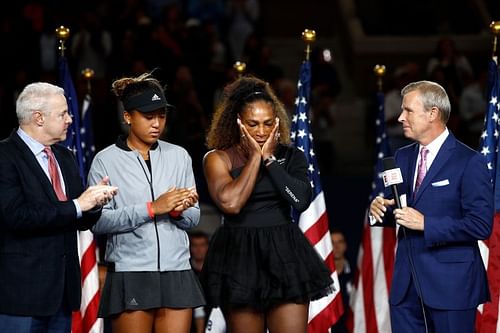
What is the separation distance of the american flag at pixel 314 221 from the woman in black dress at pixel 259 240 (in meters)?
1.63

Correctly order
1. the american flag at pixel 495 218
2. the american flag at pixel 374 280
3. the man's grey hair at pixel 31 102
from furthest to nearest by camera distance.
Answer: the american flag at pixel 374 280
the american flag at pixel 495 218
the man's grey hair at pixel 31 102

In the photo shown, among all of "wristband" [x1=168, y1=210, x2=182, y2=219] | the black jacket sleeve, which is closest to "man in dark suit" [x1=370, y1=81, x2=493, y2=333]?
the black jacket sleeve

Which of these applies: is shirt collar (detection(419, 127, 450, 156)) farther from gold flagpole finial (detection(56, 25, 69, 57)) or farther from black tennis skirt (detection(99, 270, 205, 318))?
gold flagpole finial (detection(56, 25, 69, 57))

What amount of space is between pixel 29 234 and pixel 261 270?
46.6 inches

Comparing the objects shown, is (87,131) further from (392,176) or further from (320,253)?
(392,176)

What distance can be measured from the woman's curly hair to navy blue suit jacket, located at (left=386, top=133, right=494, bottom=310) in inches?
32.9

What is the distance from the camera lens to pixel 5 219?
589cm

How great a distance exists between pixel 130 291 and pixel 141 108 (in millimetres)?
903

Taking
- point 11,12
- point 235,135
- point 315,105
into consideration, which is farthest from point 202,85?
point 235,135

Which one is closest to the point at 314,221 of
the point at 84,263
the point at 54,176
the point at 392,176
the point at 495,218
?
the point at 495,218

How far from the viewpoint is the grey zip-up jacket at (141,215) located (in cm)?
623

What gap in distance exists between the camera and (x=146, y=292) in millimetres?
6215

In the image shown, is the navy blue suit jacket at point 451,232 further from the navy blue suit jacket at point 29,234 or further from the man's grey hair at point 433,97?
the navy blue suit jacket at point 29,234

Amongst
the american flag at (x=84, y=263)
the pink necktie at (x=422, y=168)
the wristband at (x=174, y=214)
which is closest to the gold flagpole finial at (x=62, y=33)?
the american flag at (x=84, y=263)
